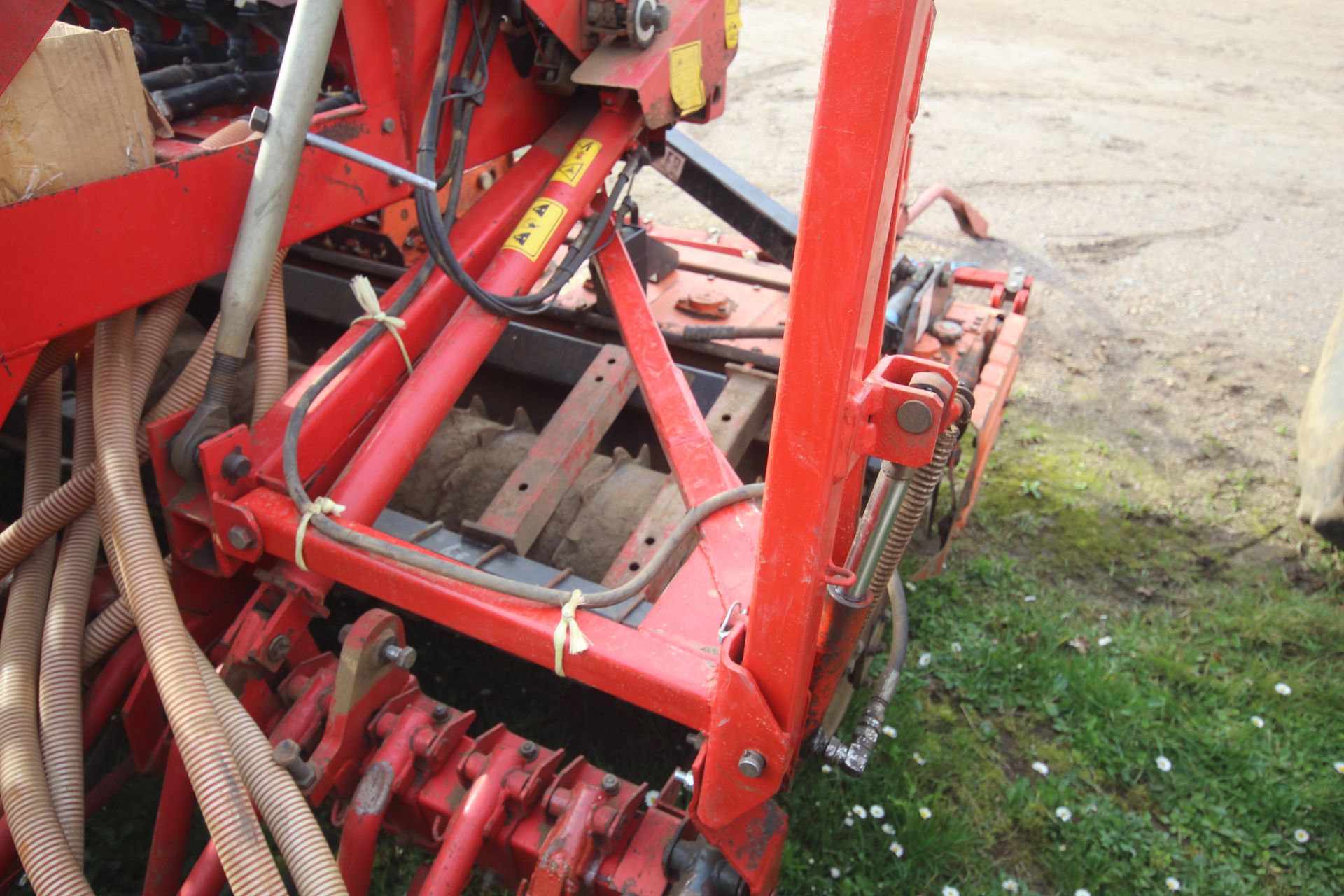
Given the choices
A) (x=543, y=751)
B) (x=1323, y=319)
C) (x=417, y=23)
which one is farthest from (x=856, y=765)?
(x=1323, y=319)

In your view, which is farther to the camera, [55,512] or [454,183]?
[454,183]

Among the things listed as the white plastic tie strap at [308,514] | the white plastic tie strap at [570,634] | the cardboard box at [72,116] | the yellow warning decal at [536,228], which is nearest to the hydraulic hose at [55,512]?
the white plastic tie strap at [308,514]

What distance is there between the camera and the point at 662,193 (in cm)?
595

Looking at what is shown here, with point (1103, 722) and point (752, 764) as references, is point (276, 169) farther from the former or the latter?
point (1103, 722)

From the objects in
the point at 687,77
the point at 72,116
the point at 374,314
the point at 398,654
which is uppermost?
the point at 72,116

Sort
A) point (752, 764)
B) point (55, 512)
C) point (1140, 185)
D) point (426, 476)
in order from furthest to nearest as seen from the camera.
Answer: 1. point (1140, 185)
2. point (426, 476)
3. point (55, 512)
4. point (752, 764)

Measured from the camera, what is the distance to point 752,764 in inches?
54.5

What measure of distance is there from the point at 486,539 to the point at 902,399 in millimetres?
1140

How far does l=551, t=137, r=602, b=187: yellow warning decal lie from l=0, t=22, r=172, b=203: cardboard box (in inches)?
35.1

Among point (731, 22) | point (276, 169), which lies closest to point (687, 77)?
point (731, 22)

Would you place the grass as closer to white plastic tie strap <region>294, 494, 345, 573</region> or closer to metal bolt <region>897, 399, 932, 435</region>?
white plastic tie strap <region>294, 494, 345, 573</region>

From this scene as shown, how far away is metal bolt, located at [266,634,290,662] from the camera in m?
1.77

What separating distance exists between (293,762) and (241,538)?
17.0 inches

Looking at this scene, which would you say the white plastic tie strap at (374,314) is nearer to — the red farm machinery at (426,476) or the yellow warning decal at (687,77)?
the red farm machinery at (426,476)
